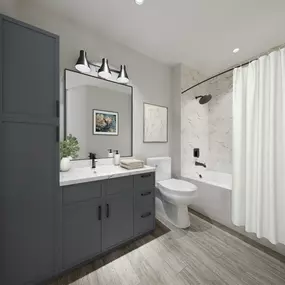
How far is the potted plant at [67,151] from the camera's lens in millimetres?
1557

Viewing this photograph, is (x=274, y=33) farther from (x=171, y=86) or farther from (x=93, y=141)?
(x=93, y=141)

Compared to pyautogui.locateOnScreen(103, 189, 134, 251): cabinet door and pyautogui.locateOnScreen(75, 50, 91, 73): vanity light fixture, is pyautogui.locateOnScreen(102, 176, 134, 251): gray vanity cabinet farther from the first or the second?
pyautogui.locateOnScreen(75, 50, 91, 73): vanity light fixture

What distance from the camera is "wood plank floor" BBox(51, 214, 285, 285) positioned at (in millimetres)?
1253

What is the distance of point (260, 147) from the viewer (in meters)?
1.51

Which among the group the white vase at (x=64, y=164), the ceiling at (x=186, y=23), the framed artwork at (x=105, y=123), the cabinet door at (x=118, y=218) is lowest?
the cabinet door at (x=118, y=218)

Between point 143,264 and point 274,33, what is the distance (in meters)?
3.06

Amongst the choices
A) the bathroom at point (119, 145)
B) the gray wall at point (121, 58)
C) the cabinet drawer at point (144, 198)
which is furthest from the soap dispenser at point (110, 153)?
the cabinet drawer at point (144, 198)

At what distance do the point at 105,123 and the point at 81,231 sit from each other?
1270 millimetres

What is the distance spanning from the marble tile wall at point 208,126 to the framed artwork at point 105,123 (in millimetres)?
1237

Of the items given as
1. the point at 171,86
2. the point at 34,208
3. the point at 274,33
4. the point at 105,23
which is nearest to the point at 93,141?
the point at 34,208

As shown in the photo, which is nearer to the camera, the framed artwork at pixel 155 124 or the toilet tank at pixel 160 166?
the toilet tank at pixel 160 166

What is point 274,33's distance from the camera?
187cm

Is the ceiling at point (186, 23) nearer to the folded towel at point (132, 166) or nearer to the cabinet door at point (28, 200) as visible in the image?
the cabinet door at point (28, 200)

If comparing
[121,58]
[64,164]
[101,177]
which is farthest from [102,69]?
[101,177]
